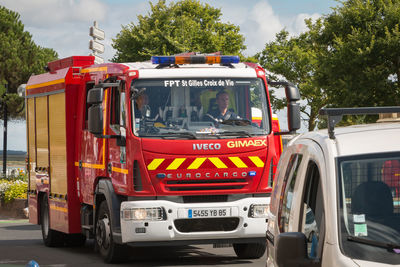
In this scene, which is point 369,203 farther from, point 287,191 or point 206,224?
point 206,224

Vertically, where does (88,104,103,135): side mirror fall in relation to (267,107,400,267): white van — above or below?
above

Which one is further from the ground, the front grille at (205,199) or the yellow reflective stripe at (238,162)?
the yellow reflective stripe at (238,162)

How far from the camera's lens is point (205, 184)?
1177 cm

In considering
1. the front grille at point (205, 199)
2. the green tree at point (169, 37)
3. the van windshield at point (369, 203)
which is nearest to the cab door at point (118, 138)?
the front grille at point (205, 199)

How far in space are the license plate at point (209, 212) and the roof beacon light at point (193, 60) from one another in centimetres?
210

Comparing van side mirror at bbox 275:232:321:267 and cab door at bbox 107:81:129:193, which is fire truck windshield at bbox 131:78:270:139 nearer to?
cab door at bbox 107:81:129:193

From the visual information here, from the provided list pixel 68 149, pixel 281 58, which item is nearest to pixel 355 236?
pixel 68 149

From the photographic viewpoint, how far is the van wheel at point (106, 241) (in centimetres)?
1233

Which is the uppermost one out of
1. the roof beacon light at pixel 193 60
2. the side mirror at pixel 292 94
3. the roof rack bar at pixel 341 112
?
the roof beacon light at pixel 193 60

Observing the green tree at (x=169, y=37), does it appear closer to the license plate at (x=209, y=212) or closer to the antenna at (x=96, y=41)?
the antenna at (x=96, y=41)

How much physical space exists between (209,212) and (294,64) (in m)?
58.3

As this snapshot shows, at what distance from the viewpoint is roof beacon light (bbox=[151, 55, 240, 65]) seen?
1229 cm

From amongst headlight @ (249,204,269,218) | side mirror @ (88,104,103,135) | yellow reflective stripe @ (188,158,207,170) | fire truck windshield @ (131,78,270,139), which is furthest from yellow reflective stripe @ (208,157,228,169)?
side mirror @ (88,104,103,135)

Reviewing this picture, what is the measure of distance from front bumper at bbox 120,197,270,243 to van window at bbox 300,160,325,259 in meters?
6.63
